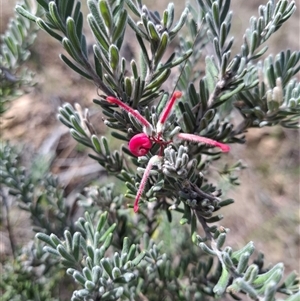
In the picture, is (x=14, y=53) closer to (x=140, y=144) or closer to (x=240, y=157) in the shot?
(x=140, y=144)

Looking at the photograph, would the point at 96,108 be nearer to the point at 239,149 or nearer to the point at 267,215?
the point at 239,149

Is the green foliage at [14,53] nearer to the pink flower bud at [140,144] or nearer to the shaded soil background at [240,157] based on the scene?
the pink flower bud at [140,144]

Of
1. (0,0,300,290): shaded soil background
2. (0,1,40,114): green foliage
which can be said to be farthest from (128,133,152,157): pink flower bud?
(0,0,300,290): shaded soil background

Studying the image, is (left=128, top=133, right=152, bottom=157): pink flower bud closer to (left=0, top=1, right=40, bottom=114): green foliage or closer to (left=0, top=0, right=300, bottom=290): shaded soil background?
(left=0, top=1, right=40, bottom=114): green foliage

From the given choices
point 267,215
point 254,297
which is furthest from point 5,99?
point 267,215

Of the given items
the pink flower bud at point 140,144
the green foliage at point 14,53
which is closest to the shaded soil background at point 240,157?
the green foliage at point 14,53
